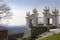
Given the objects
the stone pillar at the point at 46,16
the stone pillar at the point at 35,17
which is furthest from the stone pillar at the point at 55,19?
the stone pillar at the point at 35,17

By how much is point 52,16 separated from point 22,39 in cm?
459

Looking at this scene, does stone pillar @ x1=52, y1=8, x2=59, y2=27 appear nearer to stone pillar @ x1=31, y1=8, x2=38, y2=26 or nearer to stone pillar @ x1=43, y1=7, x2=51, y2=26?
stone pillar @ x1=43, y1=7, x2=51, y2=26

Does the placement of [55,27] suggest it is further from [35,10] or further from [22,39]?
[22,39]

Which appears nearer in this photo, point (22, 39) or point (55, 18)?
point (22, 39)

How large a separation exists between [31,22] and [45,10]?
268 cm

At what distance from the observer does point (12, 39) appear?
64.7ft

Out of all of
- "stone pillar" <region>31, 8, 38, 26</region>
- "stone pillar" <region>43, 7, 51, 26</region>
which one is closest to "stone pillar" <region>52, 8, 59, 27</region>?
"stone pillar" <region>43, 7, 51, 26</region>

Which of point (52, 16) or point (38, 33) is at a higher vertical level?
point (52, 16)

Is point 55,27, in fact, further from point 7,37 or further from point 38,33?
point 7,37

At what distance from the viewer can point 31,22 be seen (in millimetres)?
23359

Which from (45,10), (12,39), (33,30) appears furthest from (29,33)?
(45,10)

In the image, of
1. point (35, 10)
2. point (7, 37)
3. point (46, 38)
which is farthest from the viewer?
point (35, 10)

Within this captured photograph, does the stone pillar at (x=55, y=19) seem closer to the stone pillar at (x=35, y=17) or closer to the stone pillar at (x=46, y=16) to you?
the stone pillar at (x=46, y=16)

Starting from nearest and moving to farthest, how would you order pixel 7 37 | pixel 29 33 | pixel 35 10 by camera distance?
pixel 7 37, pixel 29 33, pixel 35 10
